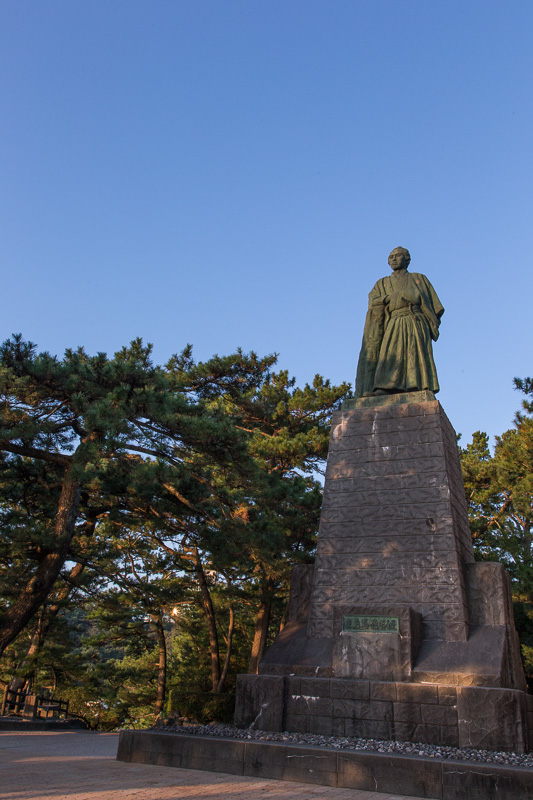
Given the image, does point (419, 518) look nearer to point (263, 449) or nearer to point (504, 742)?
point (504, 742)

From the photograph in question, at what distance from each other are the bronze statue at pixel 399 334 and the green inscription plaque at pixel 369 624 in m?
3.00

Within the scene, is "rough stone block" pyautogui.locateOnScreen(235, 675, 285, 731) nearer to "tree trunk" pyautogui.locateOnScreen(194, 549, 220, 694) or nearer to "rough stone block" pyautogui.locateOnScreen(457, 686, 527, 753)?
"rough stone block" pyautogui.locateOnScreen(457, 686, 527, 753)

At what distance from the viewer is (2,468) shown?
9.47 meters

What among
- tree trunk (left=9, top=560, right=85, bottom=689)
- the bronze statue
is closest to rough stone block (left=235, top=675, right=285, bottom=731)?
the bronze statue

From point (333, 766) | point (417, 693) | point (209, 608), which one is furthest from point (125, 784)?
point (209, 608)

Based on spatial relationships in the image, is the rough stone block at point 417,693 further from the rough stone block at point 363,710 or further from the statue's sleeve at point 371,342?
the statue's sleeve at point 371,342

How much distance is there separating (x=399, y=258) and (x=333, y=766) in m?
6.20

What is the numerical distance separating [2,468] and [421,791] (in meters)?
7.51

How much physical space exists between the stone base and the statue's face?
5348 mm

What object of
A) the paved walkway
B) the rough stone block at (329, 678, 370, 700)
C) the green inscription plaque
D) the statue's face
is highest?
the statue's face

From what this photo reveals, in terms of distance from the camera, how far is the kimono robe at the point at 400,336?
25.7ft

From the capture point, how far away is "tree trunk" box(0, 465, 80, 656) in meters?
8.20

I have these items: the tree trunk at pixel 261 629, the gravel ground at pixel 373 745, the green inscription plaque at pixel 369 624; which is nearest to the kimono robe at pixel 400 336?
the green inscription plaque at pixel 369 624

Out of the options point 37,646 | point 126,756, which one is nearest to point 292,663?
point 126,756
